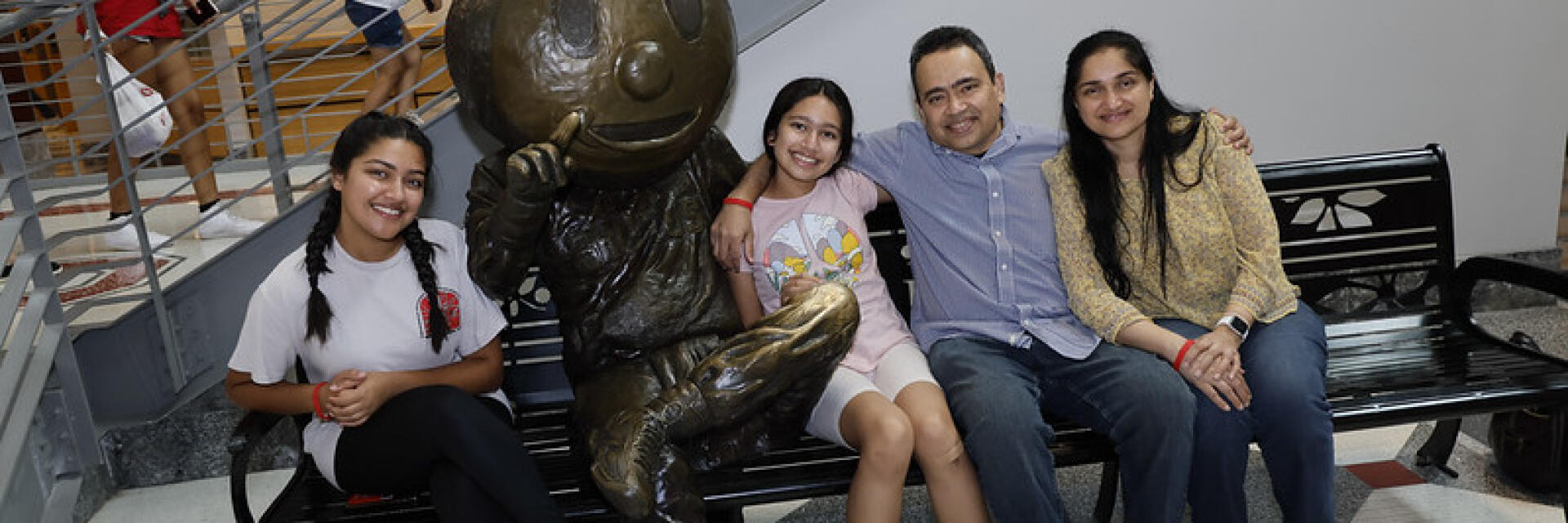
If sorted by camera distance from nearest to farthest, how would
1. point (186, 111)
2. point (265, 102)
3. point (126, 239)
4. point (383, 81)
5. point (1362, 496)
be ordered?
point (1362, 496) → point (265, 102) → point (186, 111) → point (383, 81) → point (126, 239)

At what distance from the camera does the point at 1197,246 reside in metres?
2.52

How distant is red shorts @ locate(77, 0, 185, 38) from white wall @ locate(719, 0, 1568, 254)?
2.07 m

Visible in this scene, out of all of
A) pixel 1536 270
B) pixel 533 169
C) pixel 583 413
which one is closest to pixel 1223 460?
pixel 1536 270

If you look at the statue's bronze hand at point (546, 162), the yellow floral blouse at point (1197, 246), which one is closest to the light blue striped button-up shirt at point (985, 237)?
the yellow floral blouse at point (1197, 246)

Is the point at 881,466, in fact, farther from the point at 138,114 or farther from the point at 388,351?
the point at 138,114

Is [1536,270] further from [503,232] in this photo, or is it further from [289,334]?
[289,334]

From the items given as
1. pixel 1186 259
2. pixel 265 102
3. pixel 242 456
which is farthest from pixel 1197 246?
pixel 265 102

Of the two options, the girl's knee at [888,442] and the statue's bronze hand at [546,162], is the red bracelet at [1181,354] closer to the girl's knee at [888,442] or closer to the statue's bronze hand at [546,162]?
the girl's knee at [888,442]

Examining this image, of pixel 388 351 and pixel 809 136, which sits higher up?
pixel 809 136

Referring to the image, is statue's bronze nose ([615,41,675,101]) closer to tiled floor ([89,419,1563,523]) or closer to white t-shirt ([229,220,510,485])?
white t-shirt ([229,220,510,485])

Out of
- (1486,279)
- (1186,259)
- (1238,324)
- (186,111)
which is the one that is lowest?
(1486,279)

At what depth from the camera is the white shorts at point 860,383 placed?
2387 mm

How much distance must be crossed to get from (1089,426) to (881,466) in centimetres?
52

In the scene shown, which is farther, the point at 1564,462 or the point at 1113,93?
the point at 1564,462
